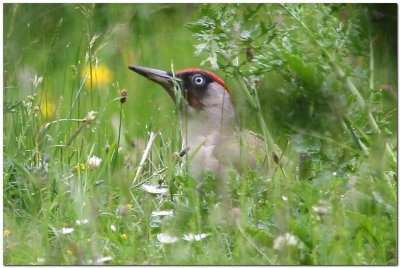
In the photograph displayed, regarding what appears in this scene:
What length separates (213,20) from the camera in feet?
16.8

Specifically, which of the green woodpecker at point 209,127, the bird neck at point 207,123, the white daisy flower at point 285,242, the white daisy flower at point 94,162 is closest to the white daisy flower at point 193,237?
the white daisy flower at point 285,242

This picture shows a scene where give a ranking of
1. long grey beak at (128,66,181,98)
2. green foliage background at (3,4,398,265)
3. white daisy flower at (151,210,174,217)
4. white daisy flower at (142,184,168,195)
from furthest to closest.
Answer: long grey beak at (128,66,181,98) → white daisy flower at (142,184,168,195) → white daisy flower at (151,210,174,217) → green foliage background at (3,4,398,265)

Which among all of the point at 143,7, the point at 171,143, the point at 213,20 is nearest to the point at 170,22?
the point at 143,7

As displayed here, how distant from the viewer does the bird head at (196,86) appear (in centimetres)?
603

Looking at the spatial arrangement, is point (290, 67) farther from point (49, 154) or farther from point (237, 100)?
point (49, 154)

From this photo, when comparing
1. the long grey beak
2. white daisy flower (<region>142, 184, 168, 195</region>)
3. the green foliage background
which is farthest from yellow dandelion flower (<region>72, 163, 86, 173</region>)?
the long grey beak

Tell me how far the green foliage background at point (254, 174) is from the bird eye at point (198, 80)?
39 cm

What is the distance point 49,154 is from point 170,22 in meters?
1.73

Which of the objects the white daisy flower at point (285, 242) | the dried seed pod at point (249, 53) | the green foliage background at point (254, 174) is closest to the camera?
the white daisy flower at point (285, 242)

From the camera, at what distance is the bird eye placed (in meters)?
6.22

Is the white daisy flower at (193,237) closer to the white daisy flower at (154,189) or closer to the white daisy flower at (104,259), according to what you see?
the white daisy flower at (104,259)

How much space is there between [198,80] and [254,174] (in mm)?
1452

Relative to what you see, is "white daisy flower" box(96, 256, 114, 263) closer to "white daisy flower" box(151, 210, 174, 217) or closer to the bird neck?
"white daisy flower" box(151, 210, 174, 217)

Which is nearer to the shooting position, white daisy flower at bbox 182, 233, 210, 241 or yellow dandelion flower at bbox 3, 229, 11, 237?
white daisy flower at bbox 182, 233, 210, 241
